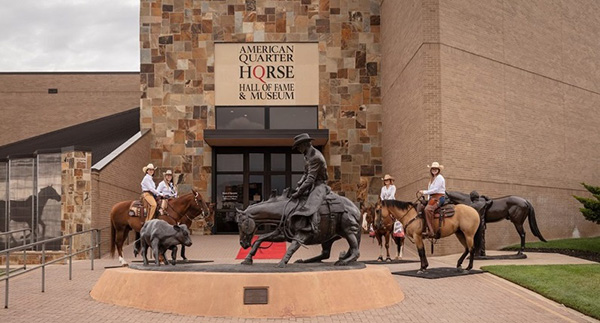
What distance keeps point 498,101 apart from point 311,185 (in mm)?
13440

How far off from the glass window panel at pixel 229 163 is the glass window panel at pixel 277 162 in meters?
1.46

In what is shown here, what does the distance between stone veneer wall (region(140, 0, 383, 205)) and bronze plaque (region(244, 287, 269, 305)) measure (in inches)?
778

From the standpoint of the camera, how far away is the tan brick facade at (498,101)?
68.9ft

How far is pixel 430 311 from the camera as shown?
34.0ft

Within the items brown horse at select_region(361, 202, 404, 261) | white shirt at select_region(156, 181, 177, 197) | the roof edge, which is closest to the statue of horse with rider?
brown horse at select_region(361, 202, 404, 261)

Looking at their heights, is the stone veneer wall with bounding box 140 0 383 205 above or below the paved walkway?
above

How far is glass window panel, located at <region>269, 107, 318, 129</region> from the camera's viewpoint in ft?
98.4

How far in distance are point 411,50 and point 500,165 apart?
5.13 meters

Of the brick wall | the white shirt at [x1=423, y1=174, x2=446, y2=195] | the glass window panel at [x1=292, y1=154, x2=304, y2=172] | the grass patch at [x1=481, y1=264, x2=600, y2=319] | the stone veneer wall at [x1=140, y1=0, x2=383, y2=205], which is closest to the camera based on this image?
the grass patch at [x1=481, y1=264, x2=600, y2=319]

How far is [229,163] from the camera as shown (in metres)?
30.2

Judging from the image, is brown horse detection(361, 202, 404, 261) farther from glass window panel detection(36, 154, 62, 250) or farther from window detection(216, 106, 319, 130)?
window detection(216, 106, 319, 130)

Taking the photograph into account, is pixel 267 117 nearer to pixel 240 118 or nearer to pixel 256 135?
pixel 240 118

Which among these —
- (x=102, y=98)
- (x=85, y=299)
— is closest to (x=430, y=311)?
(x=85, y=299)

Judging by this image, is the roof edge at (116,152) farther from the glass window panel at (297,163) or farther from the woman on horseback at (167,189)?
the glass window panel at (297,163)
